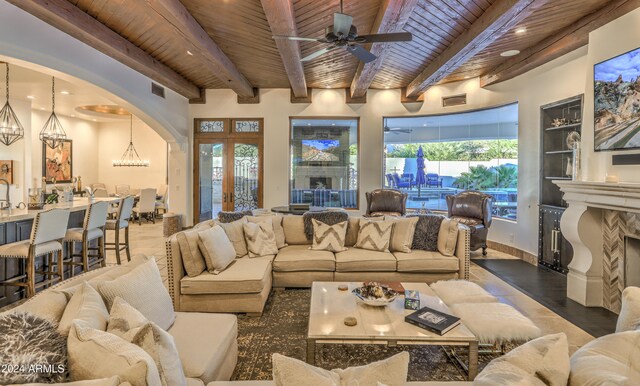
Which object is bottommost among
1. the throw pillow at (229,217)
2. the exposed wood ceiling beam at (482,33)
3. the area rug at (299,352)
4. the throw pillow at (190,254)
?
the area rug at (299,352)

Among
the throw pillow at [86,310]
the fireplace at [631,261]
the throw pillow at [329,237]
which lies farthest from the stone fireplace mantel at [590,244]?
the throw pillow at [86,310]

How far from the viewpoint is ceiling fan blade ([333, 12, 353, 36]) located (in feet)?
10.7

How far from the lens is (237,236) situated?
165 inches

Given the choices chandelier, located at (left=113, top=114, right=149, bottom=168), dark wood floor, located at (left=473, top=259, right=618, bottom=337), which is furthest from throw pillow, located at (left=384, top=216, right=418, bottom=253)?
chandelier, located at (left=113, top=114, right=149, bottom=168)

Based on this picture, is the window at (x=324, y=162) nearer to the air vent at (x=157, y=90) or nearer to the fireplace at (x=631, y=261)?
the air vent at (x=157, y=90)

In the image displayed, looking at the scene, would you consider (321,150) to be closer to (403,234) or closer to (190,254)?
(403,234)

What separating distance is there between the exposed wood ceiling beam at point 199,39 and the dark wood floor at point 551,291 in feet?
17.5

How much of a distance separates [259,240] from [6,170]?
295 inches

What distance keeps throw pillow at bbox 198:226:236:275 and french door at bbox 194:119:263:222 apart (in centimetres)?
469

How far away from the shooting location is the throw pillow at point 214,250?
138 inches

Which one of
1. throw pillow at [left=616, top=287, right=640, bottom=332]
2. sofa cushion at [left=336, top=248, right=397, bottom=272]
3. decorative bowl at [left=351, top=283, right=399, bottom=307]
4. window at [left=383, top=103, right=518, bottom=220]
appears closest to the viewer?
throw pillow at [left=616, top=287, right=640, bottom=332]

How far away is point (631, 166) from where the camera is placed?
3.49 m

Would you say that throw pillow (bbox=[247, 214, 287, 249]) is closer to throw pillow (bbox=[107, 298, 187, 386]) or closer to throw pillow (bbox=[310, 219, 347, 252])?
throw pillow (bbox=[310, 219, 347, 252])

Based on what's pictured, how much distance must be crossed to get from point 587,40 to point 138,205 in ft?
34.7
